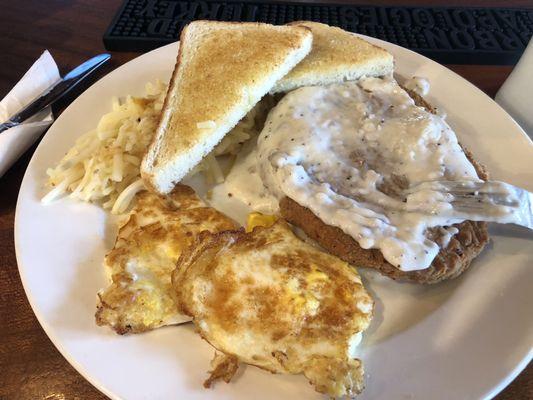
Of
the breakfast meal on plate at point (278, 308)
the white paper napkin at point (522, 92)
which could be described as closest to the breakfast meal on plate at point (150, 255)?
the breakfast meal on plate at point (278, 308)

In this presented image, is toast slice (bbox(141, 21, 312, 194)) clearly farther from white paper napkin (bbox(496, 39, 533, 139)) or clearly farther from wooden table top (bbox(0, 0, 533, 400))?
white paper napkin (bbox(496, 39, 533, 139))

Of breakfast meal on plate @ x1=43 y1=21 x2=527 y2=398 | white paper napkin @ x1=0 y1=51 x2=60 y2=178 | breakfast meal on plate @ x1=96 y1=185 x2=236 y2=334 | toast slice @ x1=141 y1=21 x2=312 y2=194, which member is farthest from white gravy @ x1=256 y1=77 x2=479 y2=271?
white paper napkin @ x1=0 y1=51 x2=60 y2=178

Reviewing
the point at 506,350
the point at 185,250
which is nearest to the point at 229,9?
the point at 185,250

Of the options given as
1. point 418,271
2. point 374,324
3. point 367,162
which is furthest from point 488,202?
point 374,324

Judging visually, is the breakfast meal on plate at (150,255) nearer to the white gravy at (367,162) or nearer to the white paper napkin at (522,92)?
the white gravy at (367,162)

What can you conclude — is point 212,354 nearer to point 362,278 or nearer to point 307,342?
point 307,342
